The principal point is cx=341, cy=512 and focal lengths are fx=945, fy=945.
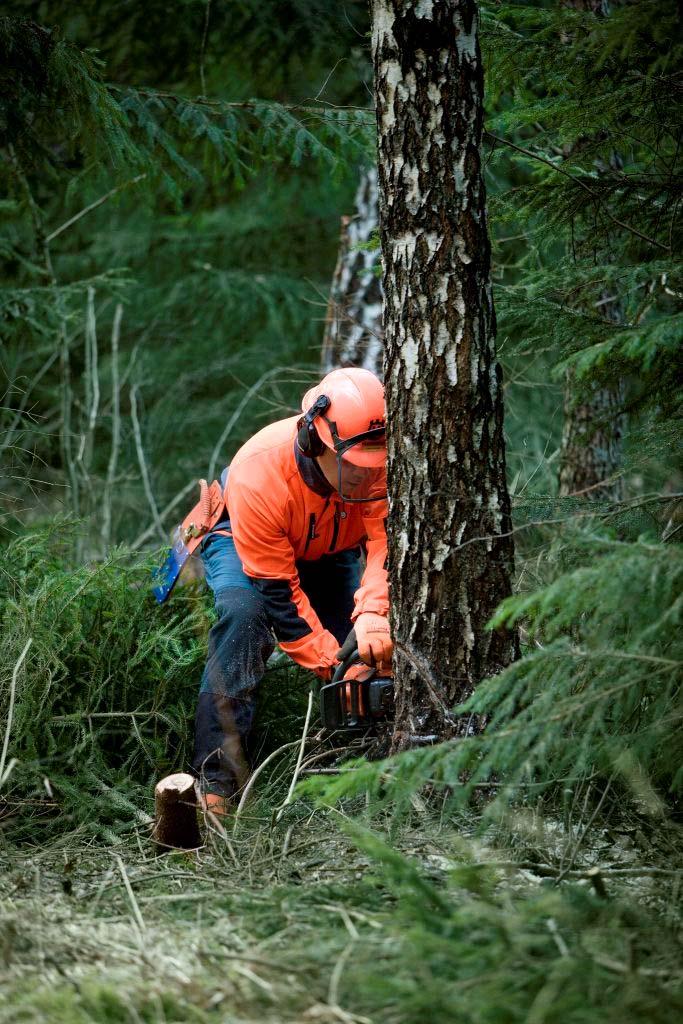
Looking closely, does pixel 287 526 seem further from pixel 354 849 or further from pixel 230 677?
pixel 354 849

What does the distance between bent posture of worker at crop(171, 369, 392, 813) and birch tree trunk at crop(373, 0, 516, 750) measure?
523 millimetres

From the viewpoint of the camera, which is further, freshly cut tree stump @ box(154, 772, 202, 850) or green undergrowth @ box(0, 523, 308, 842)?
green undergrowth @ box(0, 523, 308, 842)

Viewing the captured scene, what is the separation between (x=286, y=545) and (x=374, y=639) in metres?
0.70

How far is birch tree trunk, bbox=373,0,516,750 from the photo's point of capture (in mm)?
3141

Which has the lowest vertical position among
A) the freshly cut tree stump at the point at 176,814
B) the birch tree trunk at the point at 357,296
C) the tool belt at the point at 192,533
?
the freshly cut tree stump at the point at 176,814

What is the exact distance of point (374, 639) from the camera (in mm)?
3836

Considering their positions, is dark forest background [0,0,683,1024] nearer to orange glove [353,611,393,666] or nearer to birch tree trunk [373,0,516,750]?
birch tree trunk [373,0,516,750]

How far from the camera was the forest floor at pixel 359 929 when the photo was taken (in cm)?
197

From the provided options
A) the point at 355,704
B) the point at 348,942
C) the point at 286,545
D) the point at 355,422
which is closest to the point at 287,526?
the point at 286,545

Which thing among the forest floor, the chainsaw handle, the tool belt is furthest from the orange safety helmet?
the forest floor

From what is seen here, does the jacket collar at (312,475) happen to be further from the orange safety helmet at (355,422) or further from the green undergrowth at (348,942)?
the green undergrowth at (348,942)

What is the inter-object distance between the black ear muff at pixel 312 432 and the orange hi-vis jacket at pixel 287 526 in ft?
0.23

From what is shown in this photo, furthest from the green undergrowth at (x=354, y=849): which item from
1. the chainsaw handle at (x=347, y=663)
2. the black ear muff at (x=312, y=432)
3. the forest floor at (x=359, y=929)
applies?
the black ear muff at (x=312, y=432)

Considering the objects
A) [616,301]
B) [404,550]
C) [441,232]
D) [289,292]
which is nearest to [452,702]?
[404,550]
